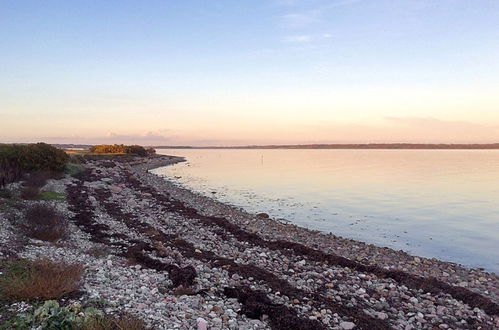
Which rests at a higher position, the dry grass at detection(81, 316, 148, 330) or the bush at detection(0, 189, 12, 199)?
the bush at detection(0, 189, 12, 199)

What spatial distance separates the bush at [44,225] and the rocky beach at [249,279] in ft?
1.61

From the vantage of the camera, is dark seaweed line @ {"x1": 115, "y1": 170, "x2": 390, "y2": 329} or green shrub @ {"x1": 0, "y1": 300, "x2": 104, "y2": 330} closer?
green shrub @ {"x1": 0, "y1": 300, "x2": 104, "y2": 330}

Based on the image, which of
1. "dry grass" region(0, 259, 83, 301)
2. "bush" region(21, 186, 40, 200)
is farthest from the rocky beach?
"bush" region(21, 186, 40, 200)

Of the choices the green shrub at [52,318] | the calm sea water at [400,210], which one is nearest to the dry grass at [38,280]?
the green shrub at [52,318]

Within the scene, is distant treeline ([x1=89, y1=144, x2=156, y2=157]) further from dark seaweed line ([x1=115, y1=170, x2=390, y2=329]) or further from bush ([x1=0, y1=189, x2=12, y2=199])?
dark seaweed line ([x1=115, y1=170, x2=390, y2=329])

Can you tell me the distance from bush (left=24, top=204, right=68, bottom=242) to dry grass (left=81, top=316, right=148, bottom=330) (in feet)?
30.9

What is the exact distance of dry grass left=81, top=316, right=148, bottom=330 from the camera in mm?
6723

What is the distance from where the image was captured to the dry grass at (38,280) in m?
8.12

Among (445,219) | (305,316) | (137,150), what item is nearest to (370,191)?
(445,219)

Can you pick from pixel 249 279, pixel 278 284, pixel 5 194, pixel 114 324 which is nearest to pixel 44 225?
pixel 5 194

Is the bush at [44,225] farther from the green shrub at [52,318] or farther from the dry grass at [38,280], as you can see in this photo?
the green shrub at [52,318]

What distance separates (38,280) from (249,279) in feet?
20.9

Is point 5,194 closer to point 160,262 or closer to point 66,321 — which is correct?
point 160,262

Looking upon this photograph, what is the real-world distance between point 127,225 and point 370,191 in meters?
32.5
